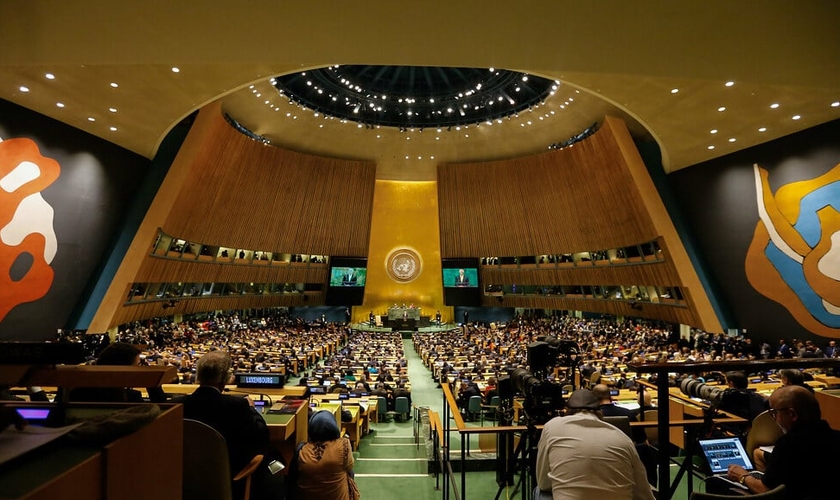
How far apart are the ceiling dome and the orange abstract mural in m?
10.2

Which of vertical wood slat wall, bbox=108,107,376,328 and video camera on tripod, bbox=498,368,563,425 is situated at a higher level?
vertical wood slat wall, bbox=108,107,376,328

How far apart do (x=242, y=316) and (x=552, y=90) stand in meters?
21.7

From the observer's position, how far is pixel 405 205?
1254 inches

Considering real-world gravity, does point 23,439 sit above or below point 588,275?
below

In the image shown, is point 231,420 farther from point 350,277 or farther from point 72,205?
point 350,277

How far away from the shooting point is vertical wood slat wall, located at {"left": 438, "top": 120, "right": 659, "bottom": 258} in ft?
62.2

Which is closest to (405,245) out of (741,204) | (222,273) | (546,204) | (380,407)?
(546,204)

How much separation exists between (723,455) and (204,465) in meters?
3.40

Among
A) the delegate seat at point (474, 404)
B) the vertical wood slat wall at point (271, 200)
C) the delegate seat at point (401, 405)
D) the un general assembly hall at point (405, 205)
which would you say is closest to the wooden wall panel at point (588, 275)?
the un general assembly hall at point (405, 205)

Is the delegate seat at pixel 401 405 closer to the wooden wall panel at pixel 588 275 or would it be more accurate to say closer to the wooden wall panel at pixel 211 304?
the wooden wall panel at pixel 211 304

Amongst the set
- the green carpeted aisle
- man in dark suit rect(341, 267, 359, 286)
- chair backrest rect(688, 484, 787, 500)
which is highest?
man in dark suit rect(341, 267, 359, 286)

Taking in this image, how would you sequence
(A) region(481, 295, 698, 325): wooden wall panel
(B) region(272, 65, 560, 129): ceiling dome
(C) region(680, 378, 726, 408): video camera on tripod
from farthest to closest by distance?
Answer: (B) region(272, 65, 560, 129): ceiling dome, (A) region(481, 295, 698, 325): wooden wall panel, (C) region(680, 378, 726, 408): video camera on tripod

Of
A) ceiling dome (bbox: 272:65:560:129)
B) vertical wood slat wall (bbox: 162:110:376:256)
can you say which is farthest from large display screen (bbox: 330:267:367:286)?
ceiling dome (bbox: 272:65:560:129)

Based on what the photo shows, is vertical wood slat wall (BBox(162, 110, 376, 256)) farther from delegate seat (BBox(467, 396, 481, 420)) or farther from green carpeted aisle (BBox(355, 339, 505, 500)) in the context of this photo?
delegate seat (BBox(467, 396, 481, 420))
